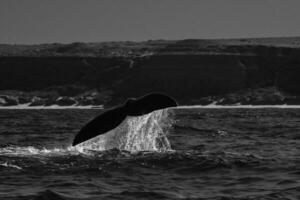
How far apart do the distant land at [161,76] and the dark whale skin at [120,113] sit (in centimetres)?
9349

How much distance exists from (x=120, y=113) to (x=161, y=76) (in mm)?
112570

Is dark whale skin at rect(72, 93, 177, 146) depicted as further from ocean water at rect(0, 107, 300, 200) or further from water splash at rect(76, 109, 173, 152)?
water splash at rect(76, 109, 173, 152)

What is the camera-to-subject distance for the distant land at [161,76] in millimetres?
117562

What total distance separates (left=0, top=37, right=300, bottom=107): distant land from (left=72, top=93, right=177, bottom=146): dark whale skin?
93.5 m

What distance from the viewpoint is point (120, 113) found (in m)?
15.4

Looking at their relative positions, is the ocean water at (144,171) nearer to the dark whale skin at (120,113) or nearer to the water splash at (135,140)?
the water splash at (135,140)

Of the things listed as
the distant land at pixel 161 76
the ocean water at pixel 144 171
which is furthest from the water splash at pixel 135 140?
the distant land at pixel 161 76

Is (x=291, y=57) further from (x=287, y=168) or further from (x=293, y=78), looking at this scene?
(x=287, y=168)

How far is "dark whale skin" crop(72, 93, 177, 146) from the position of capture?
49.0 feet

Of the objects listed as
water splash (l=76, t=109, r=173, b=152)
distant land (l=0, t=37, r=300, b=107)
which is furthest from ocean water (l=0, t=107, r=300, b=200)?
distant land (l=0, t=37, r=300, b=107)

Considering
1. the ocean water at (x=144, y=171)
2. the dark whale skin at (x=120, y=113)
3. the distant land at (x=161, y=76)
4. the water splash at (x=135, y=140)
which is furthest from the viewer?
the distant land at (x=161, y=76)

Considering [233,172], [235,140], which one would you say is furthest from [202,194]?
[235,140]

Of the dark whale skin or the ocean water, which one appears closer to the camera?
the ocean water

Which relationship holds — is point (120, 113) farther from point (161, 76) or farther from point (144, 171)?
point (161, 76)
